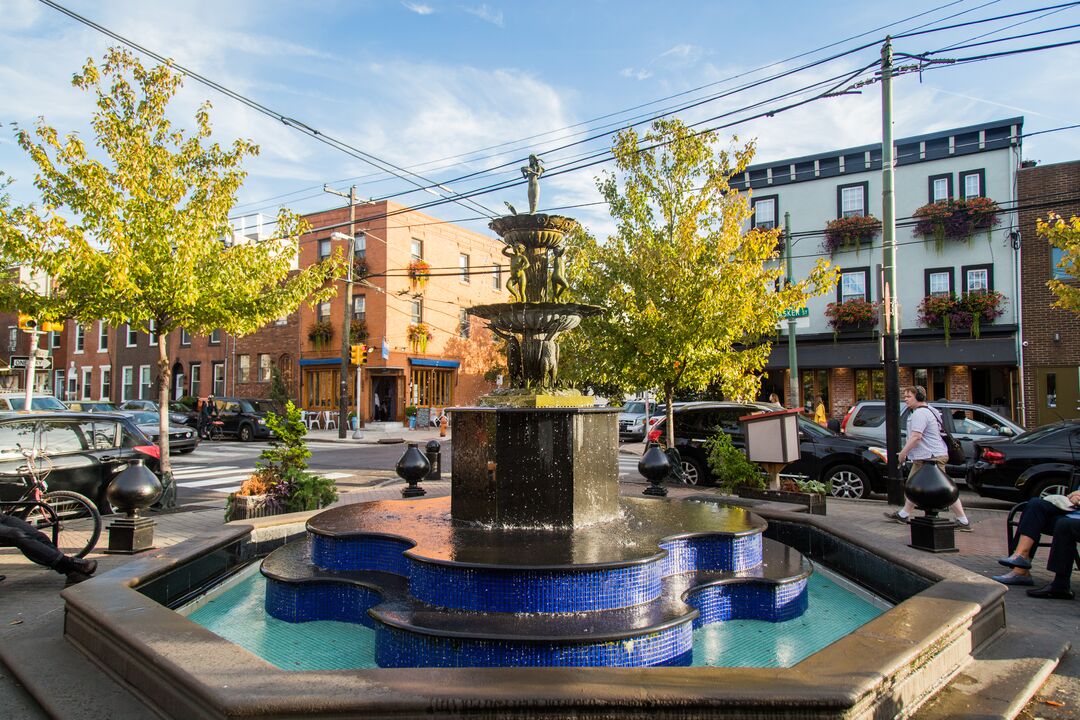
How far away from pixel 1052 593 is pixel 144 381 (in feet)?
156

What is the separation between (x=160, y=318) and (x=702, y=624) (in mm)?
10554

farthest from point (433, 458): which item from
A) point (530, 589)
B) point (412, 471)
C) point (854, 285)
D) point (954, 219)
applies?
point (954, 219)

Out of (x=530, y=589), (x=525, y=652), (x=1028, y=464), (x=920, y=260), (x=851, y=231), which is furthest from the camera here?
(x=851, y=231)

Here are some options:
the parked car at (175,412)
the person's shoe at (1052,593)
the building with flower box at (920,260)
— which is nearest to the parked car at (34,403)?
the parked car at (175,412)

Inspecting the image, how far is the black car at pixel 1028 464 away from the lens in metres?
10.0

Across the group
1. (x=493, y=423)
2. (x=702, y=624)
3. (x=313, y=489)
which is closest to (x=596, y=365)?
(x=313, y=489)

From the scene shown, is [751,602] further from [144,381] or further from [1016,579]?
[144,381]

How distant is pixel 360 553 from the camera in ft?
18.1

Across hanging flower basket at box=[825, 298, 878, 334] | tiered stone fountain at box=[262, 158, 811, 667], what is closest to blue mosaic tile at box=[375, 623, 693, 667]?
tiered stone fountain at box=[262, 158, 811, 667]

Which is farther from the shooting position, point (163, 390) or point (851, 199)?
point (851, 199)

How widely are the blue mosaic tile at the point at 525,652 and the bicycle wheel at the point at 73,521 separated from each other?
14.2ft

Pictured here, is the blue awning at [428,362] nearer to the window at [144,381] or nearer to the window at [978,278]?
the window at [144,381]

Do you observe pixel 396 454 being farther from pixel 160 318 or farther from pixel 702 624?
pixel 702 624

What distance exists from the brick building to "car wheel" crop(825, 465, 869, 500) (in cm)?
1465
